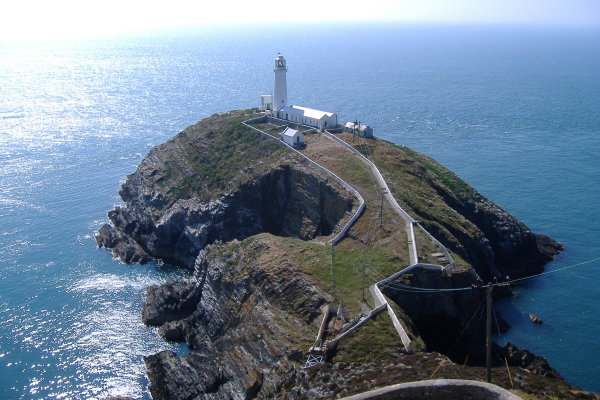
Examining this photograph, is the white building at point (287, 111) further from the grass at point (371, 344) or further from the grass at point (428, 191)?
the grass at point (371, 344)

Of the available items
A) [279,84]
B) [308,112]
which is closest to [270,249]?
[308,112]

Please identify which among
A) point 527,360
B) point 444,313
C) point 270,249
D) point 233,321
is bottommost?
point 527,360

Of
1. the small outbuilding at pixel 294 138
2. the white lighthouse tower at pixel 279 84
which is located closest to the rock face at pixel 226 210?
the small outbuilding at pixel 294 138

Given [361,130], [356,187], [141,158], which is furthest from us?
[141,158]

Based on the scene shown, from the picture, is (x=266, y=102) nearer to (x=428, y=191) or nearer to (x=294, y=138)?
(x=294, y=138)

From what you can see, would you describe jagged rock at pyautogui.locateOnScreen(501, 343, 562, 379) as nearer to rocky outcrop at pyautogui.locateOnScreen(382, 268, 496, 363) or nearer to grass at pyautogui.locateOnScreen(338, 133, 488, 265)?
rocky outcrop at pyautogui.locateOnScreen(382, 268, 496, 363)

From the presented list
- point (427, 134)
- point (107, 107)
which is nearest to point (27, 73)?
point (107, 107)
